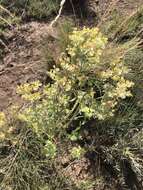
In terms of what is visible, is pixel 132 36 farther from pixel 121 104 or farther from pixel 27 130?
pixel 27 130

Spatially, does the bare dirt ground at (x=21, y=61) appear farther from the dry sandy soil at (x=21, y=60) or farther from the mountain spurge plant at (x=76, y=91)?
the mountain spurge plant at (x=76, y=91)

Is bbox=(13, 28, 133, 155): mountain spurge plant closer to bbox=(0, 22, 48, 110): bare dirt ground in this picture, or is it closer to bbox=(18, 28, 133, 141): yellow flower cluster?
bbox=(18, 28, 133, 141): yellow flower cluster

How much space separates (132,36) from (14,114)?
1.07 m

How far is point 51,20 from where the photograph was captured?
11.1 ft

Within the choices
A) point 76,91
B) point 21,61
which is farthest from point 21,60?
point 76,91

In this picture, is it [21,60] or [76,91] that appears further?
[21,60]

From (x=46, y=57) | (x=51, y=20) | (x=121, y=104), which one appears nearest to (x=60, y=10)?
(x=51, y=20)

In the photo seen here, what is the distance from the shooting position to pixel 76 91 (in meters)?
2.80

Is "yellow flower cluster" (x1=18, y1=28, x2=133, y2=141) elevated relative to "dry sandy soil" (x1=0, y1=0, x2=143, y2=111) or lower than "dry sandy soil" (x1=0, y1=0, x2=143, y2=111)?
lower

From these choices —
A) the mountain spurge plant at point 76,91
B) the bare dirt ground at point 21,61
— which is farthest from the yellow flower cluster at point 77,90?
the bare dirt ground at point 21,61

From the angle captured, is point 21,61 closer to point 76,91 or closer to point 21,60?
point 21,60

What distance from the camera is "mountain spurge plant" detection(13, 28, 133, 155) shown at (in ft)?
8.61

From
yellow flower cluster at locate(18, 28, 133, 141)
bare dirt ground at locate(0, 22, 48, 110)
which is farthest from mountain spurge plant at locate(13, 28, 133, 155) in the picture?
bare dirt ground at locate(0, 22, 48, 110)

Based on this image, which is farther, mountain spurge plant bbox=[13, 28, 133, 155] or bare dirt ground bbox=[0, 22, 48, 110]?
bare dirt ground bbox=[0, 22, 48, 110]
